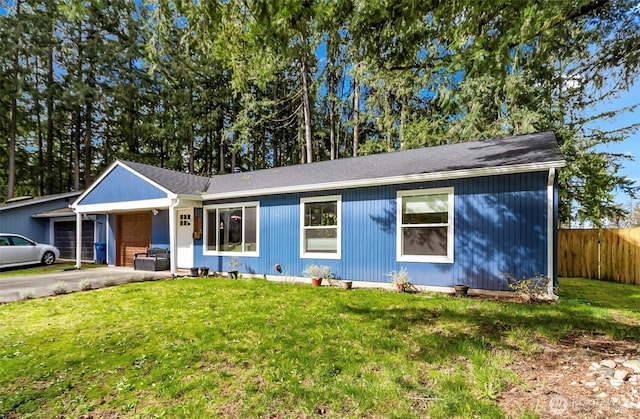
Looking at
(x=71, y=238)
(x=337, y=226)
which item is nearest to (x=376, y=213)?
(x=337, y=226)

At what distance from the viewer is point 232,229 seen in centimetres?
1065

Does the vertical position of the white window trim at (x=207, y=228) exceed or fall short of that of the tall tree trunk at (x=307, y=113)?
it falls short

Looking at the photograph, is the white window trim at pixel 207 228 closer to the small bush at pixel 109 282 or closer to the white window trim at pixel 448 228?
the small bush at pixel 109 282

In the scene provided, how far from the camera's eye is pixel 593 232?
32.2 ft

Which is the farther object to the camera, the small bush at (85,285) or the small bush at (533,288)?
the small bush at (85,285)

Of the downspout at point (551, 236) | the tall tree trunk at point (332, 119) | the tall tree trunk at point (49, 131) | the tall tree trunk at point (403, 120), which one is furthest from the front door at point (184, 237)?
the tall tree trunk at point (49, 131)

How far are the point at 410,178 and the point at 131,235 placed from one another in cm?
1147

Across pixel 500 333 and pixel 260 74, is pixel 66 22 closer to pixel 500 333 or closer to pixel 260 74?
pixel 260 74

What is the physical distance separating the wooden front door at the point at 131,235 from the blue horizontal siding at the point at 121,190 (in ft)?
3.83

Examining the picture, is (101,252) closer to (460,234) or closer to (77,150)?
(77,150)

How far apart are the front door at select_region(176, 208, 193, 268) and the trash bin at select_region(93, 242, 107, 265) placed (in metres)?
4.96

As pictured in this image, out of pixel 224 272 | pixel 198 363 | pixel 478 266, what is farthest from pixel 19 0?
pixel 478 266

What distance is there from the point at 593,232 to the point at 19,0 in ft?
98.8

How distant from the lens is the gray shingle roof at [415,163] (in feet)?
22.9
